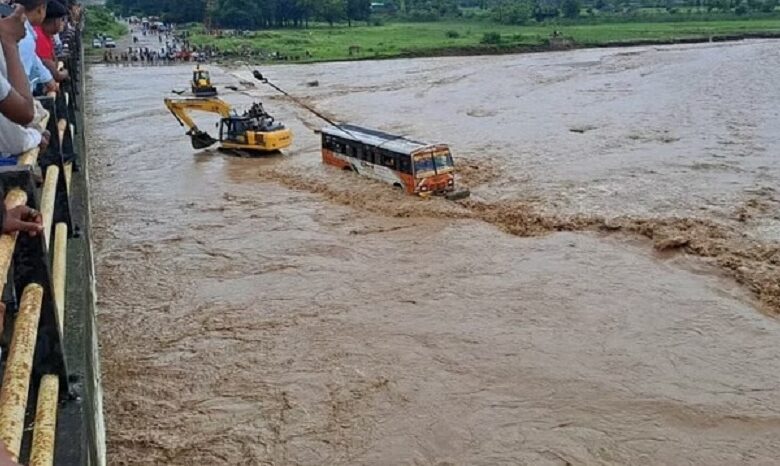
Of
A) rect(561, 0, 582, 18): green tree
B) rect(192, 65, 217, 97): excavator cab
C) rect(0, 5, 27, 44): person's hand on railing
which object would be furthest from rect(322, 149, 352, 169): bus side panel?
rect(561, 0, 582, 18): green tree

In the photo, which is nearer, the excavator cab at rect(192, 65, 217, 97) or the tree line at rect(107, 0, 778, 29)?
the excavator cab at rect(192, 65, 217, 97)

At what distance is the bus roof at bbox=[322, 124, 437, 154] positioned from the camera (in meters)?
21.1

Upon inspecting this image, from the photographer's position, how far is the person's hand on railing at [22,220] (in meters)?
2.90

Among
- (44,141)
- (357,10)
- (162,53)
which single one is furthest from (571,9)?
(44,141)

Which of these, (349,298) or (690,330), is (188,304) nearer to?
(349,298)

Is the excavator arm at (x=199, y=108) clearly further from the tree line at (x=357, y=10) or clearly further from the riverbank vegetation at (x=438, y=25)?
the tree line at (x=357, y=10)

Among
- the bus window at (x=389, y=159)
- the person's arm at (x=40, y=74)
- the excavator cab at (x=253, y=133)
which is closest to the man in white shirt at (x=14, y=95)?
the person's arm at (x=40, y=74)

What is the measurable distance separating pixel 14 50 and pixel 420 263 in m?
12.8

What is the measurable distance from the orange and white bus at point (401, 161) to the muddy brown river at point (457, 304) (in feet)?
1.90

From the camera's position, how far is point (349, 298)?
14938 mm

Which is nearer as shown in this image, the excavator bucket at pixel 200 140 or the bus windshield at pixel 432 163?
the bus windshield at pixel 432 163

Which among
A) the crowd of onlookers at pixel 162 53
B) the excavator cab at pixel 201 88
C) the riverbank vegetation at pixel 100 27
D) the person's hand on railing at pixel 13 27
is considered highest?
the riverbank vegetation at pixel 100 27

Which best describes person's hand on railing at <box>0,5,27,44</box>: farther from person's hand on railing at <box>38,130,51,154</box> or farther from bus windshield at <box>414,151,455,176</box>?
bus windshield at <box>414,151,455,176</box>

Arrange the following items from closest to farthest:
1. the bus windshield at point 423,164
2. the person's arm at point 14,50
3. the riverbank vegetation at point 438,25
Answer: the person's arm at point 14,50 → the bus windshield at point 423,164 → the riverbank vegetation at point 438,25
